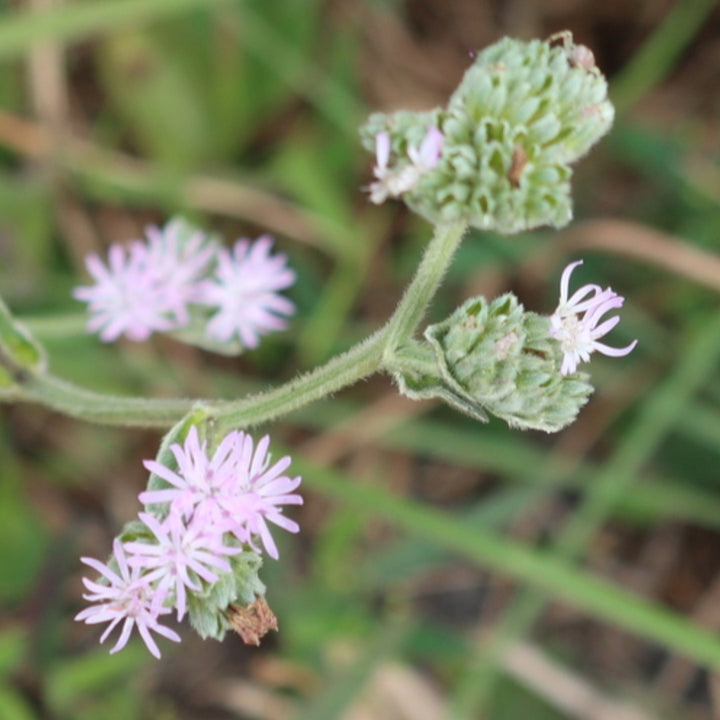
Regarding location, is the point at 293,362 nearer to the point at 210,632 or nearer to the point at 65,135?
the point at 65,135

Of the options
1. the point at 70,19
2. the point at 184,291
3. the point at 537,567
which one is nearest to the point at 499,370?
the point at 184,291

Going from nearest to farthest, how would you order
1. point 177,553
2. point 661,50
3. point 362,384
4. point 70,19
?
point 177,553 < point 70,19 < point 362,384 < point 661,50

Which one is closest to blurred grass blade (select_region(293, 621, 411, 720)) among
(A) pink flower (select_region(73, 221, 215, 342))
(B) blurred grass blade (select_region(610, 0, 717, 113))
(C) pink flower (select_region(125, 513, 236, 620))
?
(A) pink flower (select_region(73, 221, 215, 342))

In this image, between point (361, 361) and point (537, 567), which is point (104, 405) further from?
point (537, 567)

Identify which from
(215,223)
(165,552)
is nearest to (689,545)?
(215,223)

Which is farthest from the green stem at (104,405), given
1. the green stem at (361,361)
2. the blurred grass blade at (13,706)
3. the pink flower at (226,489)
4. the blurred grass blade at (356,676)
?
the blurred grass blade at (356,676)

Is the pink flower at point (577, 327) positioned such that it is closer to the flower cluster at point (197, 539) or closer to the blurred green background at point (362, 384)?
the flower cluster at point (197, 539)

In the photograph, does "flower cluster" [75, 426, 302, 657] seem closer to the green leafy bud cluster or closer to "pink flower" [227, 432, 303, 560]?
"pink flower" [227, 432, 303, 560]

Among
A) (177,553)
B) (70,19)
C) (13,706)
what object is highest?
(70,19)
